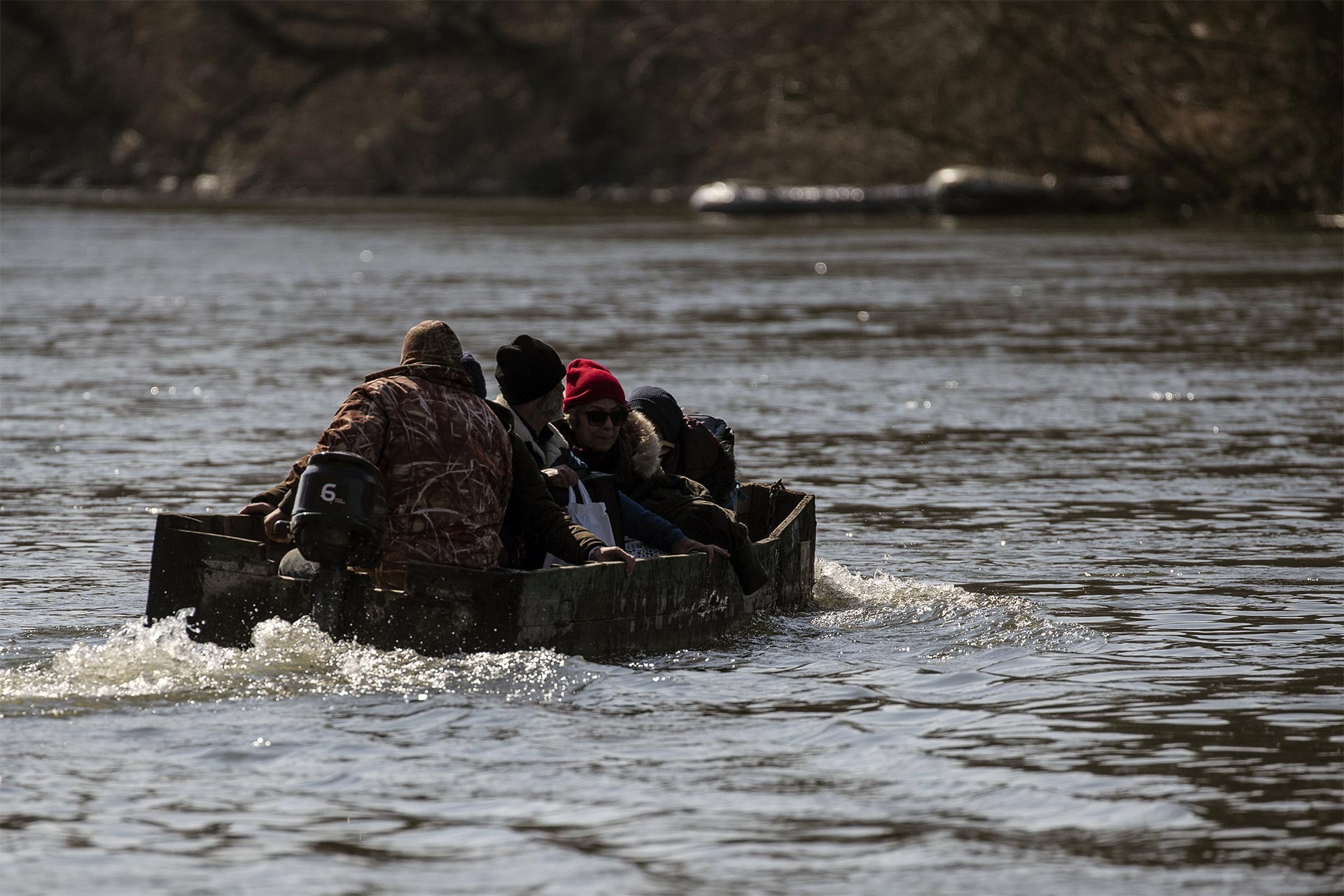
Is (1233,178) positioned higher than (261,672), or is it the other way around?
(1233,178)

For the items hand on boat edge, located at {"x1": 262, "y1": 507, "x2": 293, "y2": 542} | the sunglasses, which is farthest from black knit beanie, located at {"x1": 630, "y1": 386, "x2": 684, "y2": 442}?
hand on boat edge, located at {"x1": 262, "y1": 507, "x2": 293, "y2": 542}

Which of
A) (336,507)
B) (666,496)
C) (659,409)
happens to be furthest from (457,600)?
(659,409)

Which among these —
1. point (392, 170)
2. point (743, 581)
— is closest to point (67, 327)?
point (743, 581)

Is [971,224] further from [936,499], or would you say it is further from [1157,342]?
[936,499]

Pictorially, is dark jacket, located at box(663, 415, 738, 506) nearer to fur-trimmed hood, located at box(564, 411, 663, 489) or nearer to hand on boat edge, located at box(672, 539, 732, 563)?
fur-trimmed hood, located at box(564, 411, 663, 489)

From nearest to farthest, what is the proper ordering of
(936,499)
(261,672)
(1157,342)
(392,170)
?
1. (261,672)
2. (936,499)
3. (1157,342)
4. (392,170)

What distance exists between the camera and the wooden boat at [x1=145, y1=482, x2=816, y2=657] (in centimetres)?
841

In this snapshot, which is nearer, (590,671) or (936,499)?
(590,671)

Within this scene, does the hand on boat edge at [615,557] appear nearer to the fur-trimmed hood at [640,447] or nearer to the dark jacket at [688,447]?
the fur-trimmed hood at [640,447]

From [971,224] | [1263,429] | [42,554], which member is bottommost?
[42,554]

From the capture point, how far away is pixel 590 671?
8680mm

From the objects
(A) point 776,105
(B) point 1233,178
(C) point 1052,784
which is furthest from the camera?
(A) point 776,105

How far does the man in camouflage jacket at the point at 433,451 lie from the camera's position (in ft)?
27.1

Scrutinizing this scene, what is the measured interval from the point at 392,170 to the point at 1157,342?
210 ft
